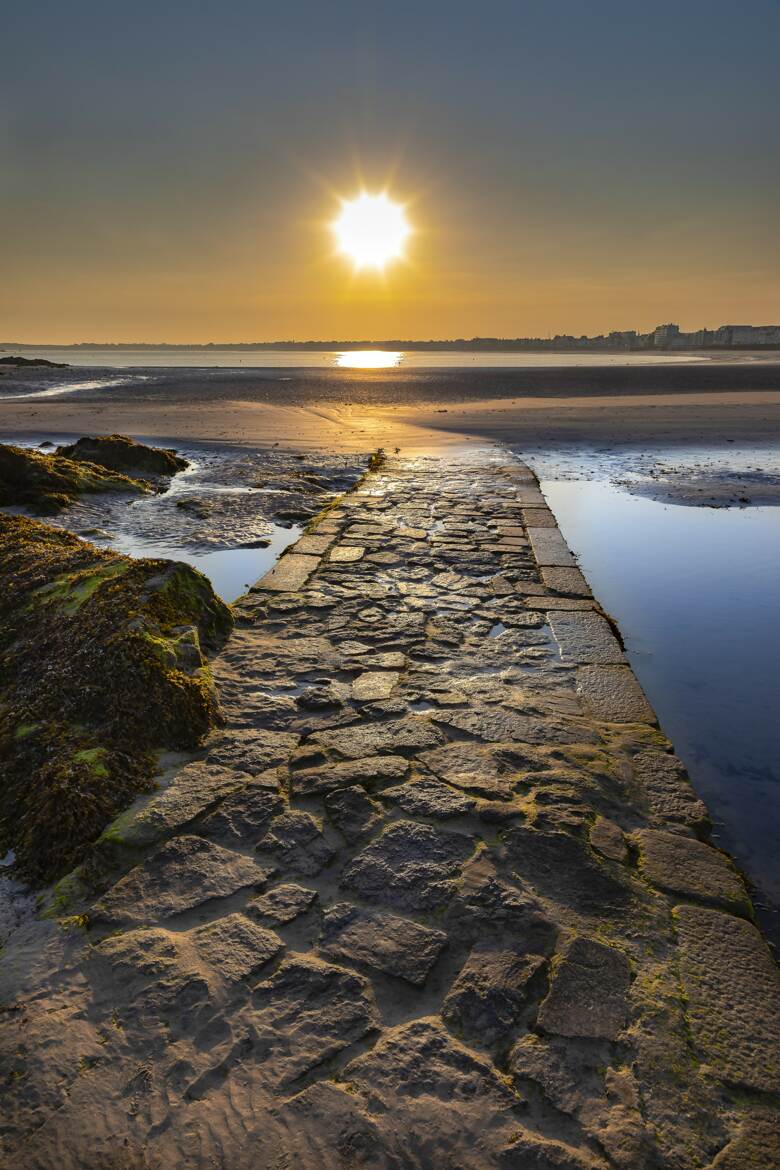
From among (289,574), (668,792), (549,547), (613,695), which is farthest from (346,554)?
(668,792)

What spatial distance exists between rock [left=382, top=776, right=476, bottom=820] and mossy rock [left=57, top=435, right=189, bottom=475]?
10870 mm

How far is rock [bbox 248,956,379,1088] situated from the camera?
6.29 ft

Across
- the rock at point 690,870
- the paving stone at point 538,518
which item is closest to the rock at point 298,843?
the rock at point 690,870

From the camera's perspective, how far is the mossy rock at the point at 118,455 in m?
12.4

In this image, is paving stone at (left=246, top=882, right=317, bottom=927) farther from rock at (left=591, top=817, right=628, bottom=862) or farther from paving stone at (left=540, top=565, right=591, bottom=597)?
paving stone at (left=540, top=565, right=591, bottom=597)

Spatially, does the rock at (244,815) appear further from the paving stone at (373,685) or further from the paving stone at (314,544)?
the paving stone at (314,544)

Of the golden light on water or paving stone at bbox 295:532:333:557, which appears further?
the golden light on water

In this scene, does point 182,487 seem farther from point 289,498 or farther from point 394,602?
point 394,602

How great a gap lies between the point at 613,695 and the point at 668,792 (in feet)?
3.15

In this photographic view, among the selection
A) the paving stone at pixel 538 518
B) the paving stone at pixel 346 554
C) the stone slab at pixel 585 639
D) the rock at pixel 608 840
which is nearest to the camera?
the rock at pixel 608 840

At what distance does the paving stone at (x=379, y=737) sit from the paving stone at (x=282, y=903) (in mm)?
928

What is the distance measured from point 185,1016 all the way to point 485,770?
172cm

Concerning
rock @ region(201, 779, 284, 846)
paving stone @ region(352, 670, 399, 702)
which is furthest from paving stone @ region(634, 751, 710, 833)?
rock @ region(201, 779, 284, 846)

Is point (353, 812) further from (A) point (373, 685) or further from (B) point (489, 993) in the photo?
(A) point (373, 685)
